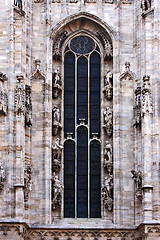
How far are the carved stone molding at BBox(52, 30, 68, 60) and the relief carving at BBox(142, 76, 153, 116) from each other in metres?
3.21

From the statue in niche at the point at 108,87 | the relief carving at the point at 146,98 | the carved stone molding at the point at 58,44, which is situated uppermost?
the carved stone molding at the point at 58,44

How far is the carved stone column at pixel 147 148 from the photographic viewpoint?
103 feet

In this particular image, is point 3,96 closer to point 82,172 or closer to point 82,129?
point 82,129

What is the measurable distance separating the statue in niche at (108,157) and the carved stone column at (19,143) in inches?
112

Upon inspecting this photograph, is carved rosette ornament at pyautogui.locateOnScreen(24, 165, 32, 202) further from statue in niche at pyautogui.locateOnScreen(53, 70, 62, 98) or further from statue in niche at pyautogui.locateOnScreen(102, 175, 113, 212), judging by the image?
statue in niche at pyautogui.locateOnScreen(53, 70, 62, 98)

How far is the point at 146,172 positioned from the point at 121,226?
6.27ft

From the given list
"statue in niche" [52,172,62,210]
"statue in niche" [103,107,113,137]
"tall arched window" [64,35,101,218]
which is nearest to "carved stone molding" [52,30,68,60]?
"tall arched window" [64,35,101,218]

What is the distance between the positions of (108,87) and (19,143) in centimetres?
382

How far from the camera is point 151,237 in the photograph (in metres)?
31.0

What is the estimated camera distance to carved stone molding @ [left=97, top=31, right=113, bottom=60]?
34100 mm

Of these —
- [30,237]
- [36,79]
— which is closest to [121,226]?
[30,237]

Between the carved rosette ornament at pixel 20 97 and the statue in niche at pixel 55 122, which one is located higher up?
the carved rosette ornament at pixel 20 97

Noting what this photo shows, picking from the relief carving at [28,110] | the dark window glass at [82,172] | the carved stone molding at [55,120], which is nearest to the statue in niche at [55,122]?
the carved stone molding at [55,120]

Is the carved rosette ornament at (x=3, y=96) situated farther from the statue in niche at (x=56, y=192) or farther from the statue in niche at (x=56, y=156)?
the statue in niche at (x=56, y=192)
